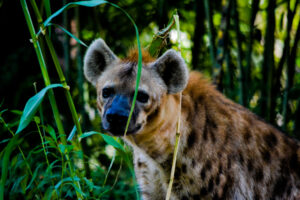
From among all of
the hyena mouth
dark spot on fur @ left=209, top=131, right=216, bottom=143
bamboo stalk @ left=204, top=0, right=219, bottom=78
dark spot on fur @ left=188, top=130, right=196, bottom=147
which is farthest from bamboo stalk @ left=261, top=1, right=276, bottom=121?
the hyena mouth

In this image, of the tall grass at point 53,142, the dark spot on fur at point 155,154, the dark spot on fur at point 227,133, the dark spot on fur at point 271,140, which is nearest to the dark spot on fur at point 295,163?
the dark spot on fur at point 271,140

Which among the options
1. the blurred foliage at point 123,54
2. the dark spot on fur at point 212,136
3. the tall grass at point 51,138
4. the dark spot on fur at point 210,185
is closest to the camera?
the tall grass at point 51,138

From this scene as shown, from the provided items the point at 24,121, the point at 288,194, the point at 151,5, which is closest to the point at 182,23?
the point at 151,5

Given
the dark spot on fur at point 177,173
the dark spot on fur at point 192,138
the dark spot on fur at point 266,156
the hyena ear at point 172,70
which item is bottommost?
the dark spot on fur at point 266,156

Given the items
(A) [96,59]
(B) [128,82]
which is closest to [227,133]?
(B) [128,82]

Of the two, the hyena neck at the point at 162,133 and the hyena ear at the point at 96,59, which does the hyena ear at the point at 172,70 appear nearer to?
the hyena neck at the point at 162,133

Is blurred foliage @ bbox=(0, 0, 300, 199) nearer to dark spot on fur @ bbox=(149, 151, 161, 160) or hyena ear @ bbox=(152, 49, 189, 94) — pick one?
hyena ear @ bbox=(152, 49, 189, 94)

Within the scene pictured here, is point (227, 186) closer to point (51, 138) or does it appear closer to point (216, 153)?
point (216, 153)

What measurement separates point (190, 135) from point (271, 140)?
1.86 feet

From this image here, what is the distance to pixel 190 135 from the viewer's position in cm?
221

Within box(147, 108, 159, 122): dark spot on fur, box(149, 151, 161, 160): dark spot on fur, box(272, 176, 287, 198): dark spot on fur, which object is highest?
box(147, 108, 159, 122): dark spot on fur

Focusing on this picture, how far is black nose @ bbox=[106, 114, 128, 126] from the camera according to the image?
6.40ft

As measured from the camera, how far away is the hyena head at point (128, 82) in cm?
201

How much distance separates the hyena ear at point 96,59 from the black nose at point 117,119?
48 cm
